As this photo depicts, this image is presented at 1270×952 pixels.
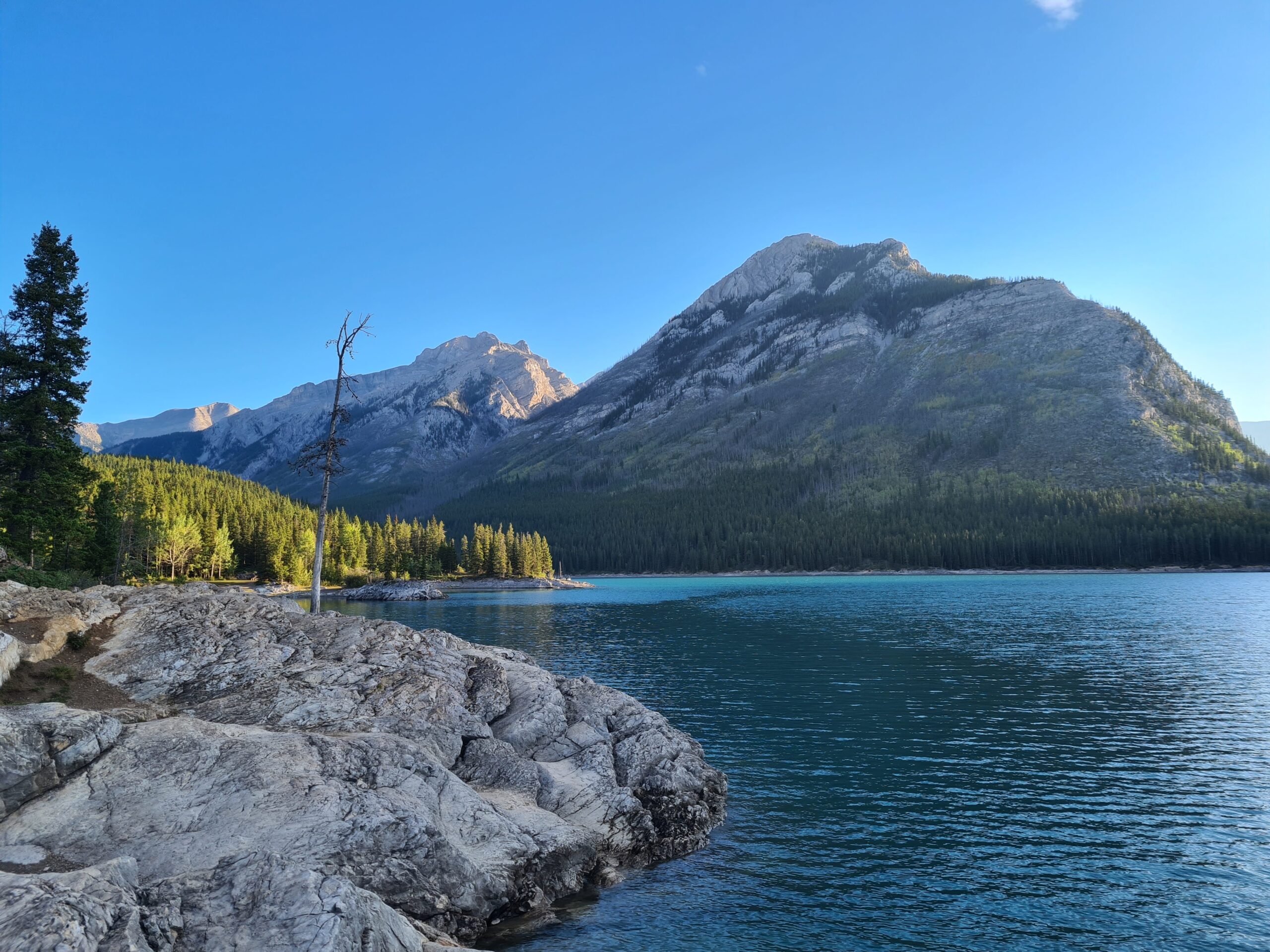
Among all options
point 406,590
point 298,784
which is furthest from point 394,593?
point 298,784

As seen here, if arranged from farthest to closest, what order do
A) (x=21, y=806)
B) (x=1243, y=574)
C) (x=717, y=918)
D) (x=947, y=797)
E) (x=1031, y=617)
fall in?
1. (x=1243, y=574)
2. (x=1031, y=617)
3. (x=947, y=797)
4. (x=717, y=918)
5. (x=21, y=806)

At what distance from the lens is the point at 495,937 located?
1711 cm

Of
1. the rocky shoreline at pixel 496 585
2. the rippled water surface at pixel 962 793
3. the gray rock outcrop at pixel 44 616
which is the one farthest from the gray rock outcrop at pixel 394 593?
the gray rock outcrop at pixel 44 616

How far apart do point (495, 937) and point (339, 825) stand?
15.9 feet

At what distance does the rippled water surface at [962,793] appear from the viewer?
17.3 meters

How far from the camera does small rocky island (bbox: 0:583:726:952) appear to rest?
12086mm

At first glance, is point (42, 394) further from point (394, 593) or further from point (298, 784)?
→ point (394, 593)

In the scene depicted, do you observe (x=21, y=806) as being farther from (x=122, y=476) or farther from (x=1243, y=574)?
(x=1243, y=574)

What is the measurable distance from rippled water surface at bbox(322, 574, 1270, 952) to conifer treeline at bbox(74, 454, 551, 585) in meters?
60.2

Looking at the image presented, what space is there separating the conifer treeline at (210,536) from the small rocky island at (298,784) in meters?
63.6

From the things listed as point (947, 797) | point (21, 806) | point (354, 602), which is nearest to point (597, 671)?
point (947, 797)

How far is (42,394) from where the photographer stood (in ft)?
144

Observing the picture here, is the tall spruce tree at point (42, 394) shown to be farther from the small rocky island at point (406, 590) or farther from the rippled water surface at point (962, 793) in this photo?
the small rocky island at point (406, 590)

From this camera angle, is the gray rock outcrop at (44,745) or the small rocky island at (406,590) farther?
the small rocky island at (406,590)
